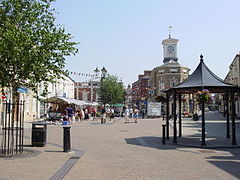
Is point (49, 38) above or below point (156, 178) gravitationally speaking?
above

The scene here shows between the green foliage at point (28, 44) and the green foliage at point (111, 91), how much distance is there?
134 feet

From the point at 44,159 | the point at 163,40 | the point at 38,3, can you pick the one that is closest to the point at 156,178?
the point at 44,159

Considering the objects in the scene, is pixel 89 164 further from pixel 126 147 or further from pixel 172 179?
pixel 126 147

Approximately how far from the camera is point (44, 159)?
921 cm

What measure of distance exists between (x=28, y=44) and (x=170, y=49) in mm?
61562

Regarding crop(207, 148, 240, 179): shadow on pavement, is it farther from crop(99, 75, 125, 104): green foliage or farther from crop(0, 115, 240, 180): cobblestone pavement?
crop(99, 75, 125, 104): green foliage

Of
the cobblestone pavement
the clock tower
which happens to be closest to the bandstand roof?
the cobblestone pavement

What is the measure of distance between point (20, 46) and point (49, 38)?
1025 mm

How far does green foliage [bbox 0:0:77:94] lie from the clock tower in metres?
59.4

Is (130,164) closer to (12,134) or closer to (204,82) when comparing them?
(12,134)

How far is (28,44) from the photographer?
9375mm

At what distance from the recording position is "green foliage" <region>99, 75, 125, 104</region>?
54.1 metres

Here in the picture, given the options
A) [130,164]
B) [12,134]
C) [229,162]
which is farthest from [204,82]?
[12,134]

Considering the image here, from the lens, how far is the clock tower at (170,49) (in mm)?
67812
